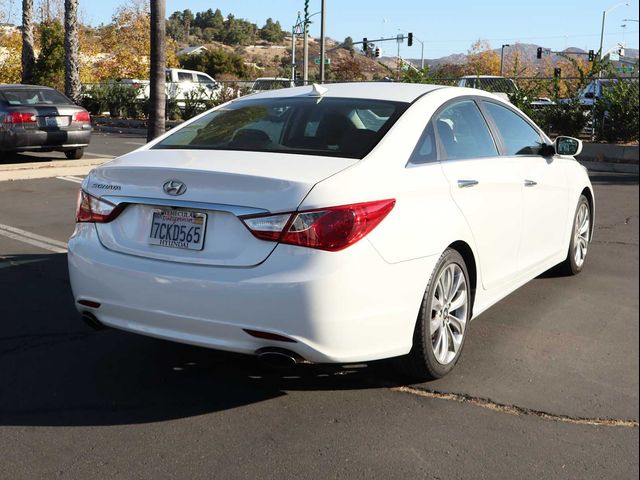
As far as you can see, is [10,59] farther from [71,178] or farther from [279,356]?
[279,356]

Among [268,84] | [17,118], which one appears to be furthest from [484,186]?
[268,84]

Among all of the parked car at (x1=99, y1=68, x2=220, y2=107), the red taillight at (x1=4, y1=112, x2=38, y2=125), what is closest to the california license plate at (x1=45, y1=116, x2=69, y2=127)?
the red taillight at (x1=4, y1=112, x2=38, y2=125)

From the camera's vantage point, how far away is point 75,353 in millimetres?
4652

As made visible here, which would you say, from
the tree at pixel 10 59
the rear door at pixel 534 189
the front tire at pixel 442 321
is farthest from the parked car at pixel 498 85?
the tree at pixel 10 59

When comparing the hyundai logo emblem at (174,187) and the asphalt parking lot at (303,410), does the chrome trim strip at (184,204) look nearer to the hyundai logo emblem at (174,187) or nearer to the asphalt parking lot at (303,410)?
the hyundai logo emblem at (174,187)

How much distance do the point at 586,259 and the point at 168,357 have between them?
13.2 ft

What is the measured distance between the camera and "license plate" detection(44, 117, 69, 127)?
48.5ft

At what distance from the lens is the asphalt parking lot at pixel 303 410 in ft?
10.6

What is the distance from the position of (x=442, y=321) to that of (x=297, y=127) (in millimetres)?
1383

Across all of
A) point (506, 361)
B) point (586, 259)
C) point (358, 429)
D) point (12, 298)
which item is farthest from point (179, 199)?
point (586, 259)

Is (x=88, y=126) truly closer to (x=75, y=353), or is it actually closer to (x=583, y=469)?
(x=75, y=353)

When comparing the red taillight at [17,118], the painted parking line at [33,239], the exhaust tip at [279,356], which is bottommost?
the painted parking line at [33,239]

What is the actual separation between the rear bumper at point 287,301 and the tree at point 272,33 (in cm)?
11148

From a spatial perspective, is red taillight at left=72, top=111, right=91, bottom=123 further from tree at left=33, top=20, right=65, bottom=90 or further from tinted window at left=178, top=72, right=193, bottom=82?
tinted window at left=178, top=72, right=193, bottom=82
